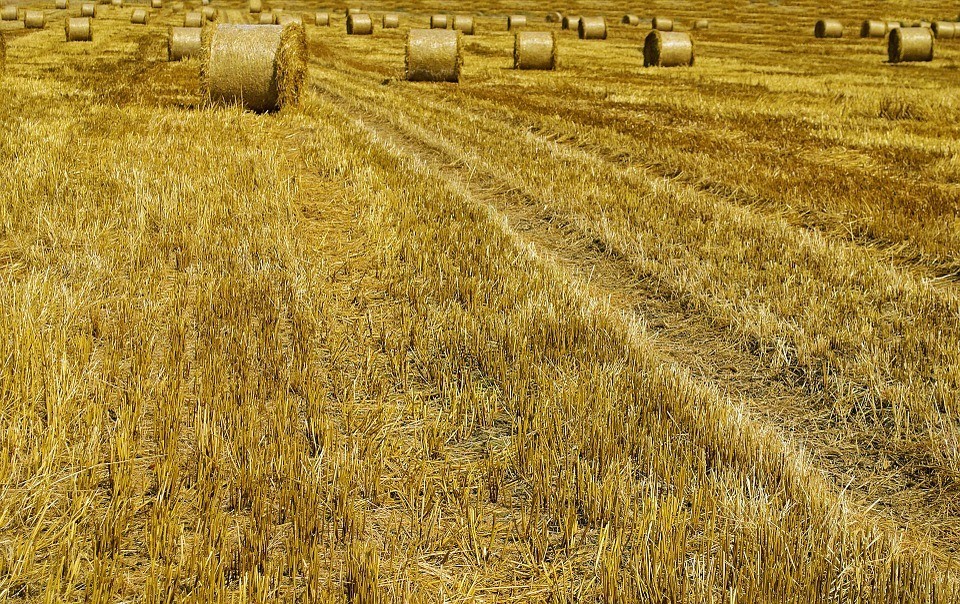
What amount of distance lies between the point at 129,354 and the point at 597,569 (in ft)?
7.89

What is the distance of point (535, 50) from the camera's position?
21469 mm

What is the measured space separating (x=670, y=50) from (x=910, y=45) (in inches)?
367

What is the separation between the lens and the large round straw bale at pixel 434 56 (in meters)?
17.5

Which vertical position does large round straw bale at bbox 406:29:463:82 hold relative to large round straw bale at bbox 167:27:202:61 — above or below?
below

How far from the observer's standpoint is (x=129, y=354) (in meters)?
3.37

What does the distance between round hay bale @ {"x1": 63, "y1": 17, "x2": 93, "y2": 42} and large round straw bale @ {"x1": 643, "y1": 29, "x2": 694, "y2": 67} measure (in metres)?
23.8

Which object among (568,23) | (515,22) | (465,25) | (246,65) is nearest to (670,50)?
(246,65)

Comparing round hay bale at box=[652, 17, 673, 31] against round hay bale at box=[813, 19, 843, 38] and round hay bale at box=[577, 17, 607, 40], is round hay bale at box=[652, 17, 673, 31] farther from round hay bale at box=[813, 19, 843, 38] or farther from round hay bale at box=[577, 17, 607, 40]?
round hay bale at box=[577, 17, 607, 40]

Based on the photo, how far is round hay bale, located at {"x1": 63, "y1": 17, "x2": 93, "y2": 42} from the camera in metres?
30.4

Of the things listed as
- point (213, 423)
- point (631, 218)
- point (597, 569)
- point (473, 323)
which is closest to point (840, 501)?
point (597, 569)

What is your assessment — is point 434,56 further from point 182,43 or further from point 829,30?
point 829,30

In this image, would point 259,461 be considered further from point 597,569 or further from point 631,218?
point 631,218

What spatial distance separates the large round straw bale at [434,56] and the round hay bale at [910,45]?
17.0 meters

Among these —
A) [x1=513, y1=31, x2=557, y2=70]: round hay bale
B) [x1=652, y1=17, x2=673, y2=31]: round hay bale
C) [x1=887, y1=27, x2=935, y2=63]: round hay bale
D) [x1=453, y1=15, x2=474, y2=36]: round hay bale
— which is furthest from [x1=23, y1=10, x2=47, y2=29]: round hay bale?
[x1=887, y1=27, x2=935, y2=63]: round hay bale
